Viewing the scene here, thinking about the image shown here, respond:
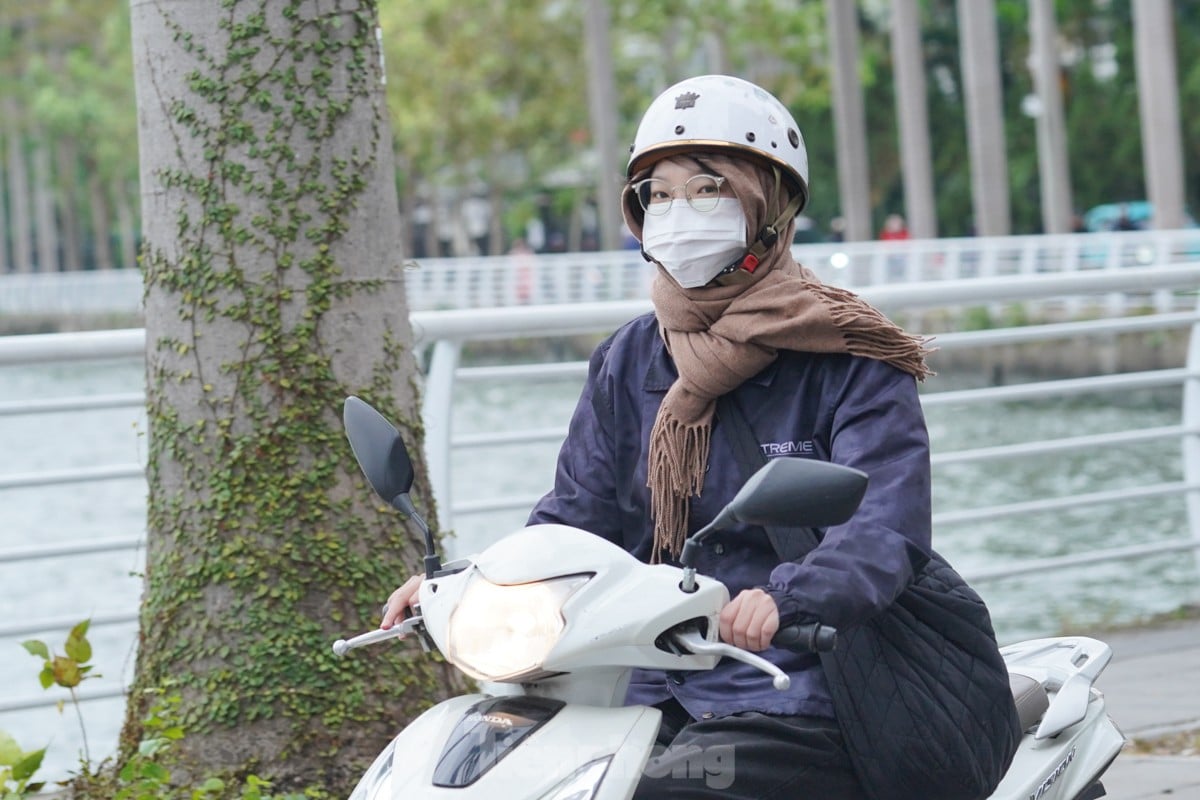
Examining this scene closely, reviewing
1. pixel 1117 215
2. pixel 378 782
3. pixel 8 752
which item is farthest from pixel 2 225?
pixel 378 782

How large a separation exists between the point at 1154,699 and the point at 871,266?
23329mm

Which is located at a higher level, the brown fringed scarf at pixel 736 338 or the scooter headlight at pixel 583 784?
the brown fringed scarf at pixel 736 338

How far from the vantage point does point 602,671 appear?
7.54 feet

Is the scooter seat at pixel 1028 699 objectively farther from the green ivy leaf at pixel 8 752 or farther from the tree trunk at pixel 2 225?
the tree trunk at pixel 2 225

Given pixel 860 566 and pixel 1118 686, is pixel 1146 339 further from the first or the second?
pixel 860 566

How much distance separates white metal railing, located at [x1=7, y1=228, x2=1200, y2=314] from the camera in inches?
923

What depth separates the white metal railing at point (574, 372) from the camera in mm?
5199

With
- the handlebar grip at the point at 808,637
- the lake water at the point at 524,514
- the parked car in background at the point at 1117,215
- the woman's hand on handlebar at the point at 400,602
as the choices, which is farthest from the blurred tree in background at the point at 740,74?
the handlebar grip at the point at 808,637

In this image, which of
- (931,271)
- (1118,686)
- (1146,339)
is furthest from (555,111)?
(1118,686)

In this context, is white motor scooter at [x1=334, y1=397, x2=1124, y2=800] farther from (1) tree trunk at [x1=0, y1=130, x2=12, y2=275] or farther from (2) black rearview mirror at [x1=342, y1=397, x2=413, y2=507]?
(1) tree trunk at [x1=0, y1=130, x2=12, y2=275]

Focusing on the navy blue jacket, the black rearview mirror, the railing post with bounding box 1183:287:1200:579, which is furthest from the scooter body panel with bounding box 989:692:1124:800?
the railing post with bounding box 1183:287:1200:579

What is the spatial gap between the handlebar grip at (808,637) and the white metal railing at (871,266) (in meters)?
11.5

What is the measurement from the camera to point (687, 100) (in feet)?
8.84

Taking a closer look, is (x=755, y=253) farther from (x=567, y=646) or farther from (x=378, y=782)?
(x=378, y=782)
